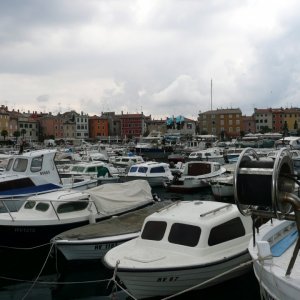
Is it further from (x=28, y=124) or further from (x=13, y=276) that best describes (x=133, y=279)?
(x=28, y=124)

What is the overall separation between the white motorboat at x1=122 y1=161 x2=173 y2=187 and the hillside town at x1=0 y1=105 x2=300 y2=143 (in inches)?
4006

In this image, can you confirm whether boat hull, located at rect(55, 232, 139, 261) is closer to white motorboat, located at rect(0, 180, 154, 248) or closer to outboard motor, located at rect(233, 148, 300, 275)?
white motorboat, located at rect(0, 180, 154, 248)

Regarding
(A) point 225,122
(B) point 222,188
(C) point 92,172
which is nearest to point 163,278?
(B) point 222,188

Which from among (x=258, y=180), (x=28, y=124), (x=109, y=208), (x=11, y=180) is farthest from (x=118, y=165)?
(x=28, y=124)

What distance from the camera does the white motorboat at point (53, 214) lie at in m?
15.0

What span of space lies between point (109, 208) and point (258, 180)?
10951 millimetres

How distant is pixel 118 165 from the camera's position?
4750cm

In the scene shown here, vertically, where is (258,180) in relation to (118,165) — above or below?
above

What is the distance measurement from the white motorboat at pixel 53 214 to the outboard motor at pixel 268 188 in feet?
31.3

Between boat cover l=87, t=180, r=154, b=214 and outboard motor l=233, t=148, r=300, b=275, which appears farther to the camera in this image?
boat cover l=87, t=180, r=154, b=214

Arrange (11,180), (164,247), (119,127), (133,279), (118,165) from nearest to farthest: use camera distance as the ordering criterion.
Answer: (133,279) → (164,247) → (11,180) → (118,165) → (119,127)

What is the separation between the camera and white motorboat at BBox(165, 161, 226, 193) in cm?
3206

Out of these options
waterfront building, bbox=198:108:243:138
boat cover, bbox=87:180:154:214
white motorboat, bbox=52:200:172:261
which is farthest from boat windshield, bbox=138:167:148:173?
waterfront building, bbox=198:108:243:138

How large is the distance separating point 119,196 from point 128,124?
141 meters
